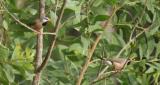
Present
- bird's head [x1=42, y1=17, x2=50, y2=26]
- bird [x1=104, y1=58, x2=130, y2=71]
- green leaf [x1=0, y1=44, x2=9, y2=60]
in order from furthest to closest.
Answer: bird [x1=104, y1=58, x2=130, y2=71] → bird's head [x1=42, y1=17, x2=50, y2=26] → green leaf [x1=0, y1=44, x2=9, y2=60]

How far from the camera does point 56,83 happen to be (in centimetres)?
217

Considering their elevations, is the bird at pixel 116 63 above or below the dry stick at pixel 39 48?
below

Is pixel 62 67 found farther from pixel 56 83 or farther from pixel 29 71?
pixel 29 71

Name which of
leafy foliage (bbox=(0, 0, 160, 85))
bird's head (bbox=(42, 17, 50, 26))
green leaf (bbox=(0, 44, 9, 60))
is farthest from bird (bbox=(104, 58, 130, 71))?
green leaf (bbox=(0, 44, 9, 60))

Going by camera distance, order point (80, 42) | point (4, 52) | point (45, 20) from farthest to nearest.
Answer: point (80, 42) < point (45, 20) < point (4, 52)

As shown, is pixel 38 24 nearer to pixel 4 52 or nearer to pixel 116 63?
pixel 4 52

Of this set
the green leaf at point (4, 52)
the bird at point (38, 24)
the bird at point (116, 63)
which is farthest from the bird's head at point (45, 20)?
the bird at point (116, 63)

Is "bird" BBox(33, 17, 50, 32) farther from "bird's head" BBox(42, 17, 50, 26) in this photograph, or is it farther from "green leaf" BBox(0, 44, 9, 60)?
"green leaf" BBox(0, 44, 9, 60)

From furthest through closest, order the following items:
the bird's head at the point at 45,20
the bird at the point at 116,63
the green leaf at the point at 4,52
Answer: the bird at the point at 116,63
the bird's head at the point at 45,20
the green leaf at the point at 4,52

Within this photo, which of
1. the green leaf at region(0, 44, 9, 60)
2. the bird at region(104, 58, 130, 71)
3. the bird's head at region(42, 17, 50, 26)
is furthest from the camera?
the bird at region(104, 58, 130, 71)

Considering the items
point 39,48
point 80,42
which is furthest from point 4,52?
point 80,42

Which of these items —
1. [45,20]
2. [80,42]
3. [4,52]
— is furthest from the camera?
[80,42]

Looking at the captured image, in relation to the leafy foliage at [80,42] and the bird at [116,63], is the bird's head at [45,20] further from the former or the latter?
the bird at [116,63]

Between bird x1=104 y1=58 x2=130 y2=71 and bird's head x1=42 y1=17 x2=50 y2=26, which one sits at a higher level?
bird's head x1=42 y1=17 x2=50 y2=26
